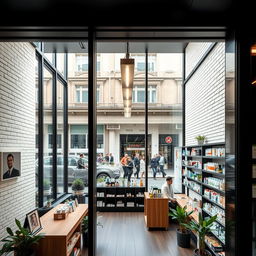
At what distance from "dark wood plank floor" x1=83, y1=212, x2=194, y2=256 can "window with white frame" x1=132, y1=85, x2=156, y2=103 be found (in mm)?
3714

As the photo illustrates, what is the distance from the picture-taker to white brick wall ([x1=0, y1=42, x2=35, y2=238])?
11.6 ft

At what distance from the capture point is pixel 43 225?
3.71m

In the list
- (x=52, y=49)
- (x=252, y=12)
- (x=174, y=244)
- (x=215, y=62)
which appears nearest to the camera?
(x=252, y=12)

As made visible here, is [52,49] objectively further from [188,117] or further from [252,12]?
[252,12]

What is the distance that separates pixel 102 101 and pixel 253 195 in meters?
5.79

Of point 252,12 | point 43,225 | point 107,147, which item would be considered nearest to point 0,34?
point 252,12

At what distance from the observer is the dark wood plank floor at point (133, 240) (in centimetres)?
451

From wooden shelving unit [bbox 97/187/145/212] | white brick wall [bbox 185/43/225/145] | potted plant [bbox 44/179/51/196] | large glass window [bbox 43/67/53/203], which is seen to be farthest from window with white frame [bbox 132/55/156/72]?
potted plant [bbox 44/179/51/196]

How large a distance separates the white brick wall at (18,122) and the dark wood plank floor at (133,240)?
177 centimetres

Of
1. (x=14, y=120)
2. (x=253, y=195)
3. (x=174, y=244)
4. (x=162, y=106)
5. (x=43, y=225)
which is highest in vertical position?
(x=162, y=106)

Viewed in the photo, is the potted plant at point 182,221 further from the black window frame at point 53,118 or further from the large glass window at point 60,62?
the large glass window at point 60,62

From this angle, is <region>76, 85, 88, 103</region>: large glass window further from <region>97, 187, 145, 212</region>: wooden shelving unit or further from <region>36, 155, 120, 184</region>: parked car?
<region>97, 187, 145, 212</region>: wooden shelving unit

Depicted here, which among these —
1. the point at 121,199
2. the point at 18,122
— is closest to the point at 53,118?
the point at 18,122

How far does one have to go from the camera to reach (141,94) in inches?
301
